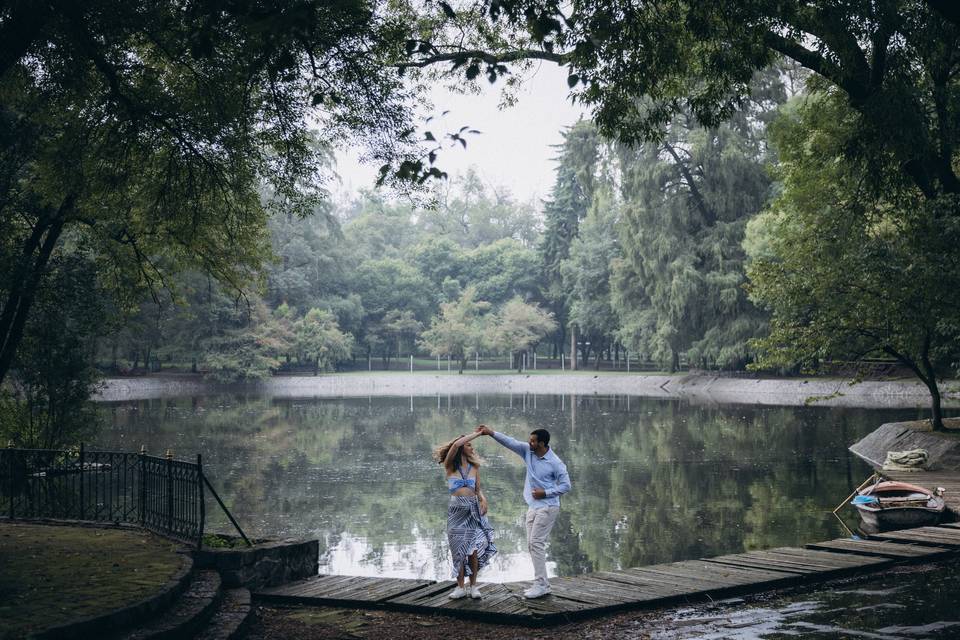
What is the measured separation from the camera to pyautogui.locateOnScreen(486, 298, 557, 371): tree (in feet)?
259

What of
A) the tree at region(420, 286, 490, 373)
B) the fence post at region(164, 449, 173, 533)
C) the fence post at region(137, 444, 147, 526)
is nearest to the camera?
the fence post at region(164, 449, 173, 533)

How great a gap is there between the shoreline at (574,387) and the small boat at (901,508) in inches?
991

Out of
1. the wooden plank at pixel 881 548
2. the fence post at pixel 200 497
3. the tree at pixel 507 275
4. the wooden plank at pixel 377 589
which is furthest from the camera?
the tree at pixel 507 275

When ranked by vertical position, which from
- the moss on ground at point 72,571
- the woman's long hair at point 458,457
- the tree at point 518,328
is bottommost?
the moss on ground at point 72,571

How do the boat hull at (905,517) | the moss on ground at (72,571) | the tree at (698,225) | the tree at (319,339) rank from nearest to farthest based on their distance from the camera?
the moss on ground at (72,571), the boat hull at (905,517), the tree at (698,225), the tree at (319,339)

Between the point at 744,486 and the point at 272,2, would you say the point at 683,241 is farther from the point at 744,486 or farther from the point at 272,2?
the point at 272,2

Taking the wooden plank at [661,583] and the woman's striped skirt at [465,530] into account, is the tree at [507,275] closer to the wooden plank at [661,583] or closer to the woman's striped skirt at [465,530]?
the wooden plank at [661,583]

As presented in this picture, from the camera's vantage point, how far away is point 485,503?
28.5ft

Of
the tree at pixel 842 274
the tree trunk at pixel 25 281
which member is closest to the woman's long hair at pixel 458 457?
the tree trunk at pixel 25 281

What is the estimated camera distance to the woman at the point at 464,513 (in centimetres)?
863

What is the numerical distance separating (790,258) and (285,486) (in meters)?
15.1

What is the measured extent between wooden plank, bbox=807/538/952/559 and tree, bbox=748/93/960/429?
6.91m

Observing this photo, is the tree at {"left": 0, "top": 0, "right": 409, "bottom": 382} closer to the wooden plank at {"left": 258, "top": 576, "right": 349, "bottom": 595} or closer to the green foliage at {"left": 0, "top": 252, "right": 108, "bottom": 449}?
the green foliage at {"left": 0, "top": 252, "right": 108, "bottom": 449}

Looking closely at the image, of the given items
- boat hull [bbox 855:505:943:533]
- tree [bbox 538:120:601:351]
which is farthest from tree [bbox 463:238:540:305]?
boat hull [bbox 855:505:943:533]
